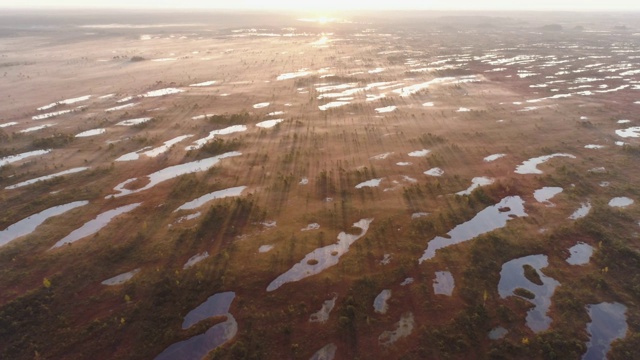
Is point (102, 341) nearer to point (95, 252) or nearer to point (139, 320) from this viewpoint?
point (139, 320)

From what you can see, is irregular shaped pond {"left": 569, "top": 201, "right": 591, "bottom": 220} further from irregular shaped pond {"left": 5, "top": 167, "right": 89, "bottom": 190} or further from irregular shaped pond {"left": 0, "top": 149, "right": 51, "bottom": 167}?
irregular shaped pond {"left": 0, "top": 149, "right": 51, "bottom": 167}

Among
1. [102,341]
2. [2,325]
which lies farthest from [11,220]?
[102,341]

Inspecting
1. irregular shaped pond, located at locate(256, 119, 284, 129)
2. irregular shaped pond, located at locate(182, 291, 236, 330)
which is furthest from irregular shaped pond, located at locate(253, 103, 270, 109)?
irregular shaped pond, located at locate(182, 291, 236, 330)

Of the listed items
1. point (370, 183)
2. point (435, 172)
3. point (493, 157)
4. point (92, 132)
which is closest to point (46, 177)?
point (92, 132)

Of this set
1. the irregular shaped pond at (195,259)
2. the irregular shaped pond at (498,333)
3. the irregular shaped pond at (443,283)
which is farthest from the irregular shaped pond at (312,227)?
the irregular shaped pond at (498,333)

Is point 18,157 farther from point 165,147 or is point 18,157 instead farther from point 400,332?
point 400,332
